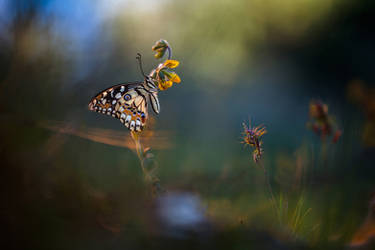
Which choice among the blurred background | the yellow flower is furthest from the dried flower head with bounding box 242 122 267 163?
the yellow flower

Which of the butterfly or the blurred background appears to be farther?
the butterfly

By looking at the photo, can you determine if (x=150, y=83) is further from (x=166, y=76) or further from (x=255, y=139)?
(x=255, y=139)

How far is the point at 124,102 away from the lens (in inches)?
28.5

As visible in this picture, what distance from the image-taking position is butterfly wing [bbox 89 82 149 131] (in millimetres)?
668

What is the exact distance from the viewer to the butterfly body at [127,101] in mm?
675

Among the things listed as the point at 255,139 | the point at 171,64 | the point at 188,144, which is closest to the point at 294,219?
the point at 255,139

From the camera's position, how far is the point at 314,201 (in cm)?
74

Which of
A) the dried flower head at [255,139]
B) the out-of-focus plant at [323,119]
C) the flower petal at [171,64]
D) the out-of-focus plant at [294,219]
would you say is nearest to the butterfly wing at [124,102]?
the flower petal at [171,64]

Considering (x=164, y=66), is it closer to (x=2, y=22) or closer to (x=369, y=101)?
(x=2, y=22)

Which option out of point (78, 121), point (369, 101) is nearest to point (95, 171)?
point (78, 121)

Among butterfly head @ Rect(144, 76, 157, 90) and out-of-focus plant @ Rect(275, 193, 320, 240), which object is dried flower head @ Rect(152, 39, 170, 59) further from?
out-of-focus plant @ Rect(275, 193, 320, 240)

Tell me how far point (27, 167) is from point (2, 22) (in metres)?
0.63

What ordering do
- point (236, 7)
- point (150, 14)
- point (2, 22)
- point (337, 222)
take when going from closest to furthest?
point (337, 222), point (2, 22), point (150, 14), point (236, 7)

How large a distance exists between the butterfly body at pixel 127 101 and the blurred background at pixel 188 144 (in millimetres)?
66
